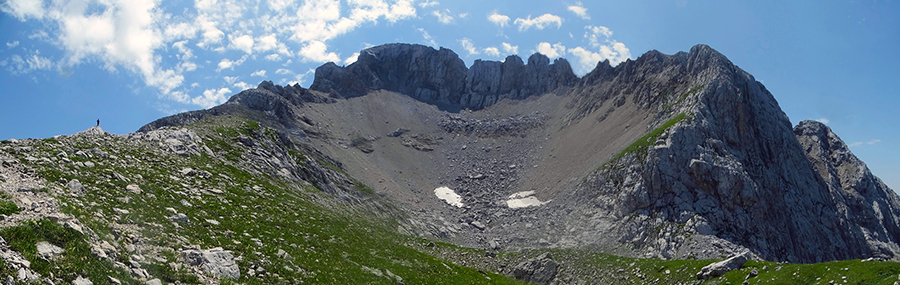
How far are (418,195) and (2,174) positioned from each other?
97792mm

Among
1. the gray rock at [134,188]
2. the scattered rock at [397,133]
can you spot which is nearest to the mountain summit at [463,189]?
the gray rock at [134,188]

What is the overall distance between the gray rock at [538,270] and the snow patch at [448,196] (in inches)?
2288

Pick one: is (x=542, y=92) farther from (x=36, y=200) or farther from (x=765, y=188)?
(x=36, y=200)

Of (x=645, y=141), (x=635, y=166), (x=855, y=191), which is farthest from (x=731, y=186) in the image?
(x=855, y=191)

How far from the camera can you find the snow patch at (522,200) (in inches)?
4068

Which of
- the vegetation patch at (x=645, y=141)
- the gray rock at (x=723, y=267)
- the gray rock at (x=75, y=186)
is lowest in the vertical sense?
the gray rock at (x=723, y=267)

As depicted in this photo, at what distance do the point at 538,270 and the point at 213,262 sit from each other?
39.6m

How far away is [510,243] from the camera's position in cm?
8644

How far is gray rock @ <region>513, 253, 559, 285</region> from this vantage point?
50.2 meters

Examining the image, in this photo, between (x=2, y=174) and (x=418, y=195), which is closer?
(x=2, y=174)

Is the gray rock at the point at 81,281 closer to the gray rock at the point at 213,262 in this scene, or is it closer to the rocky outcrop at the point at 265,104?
the gray rock at the point at 213,262

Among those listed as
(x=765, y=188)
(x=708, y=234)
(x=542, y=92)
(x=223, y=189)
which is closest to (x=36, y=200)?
(x=223, y=189)

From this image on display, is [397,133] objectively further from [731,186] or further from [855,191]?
[855,191]

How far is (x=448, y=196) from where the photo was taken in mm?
117750
